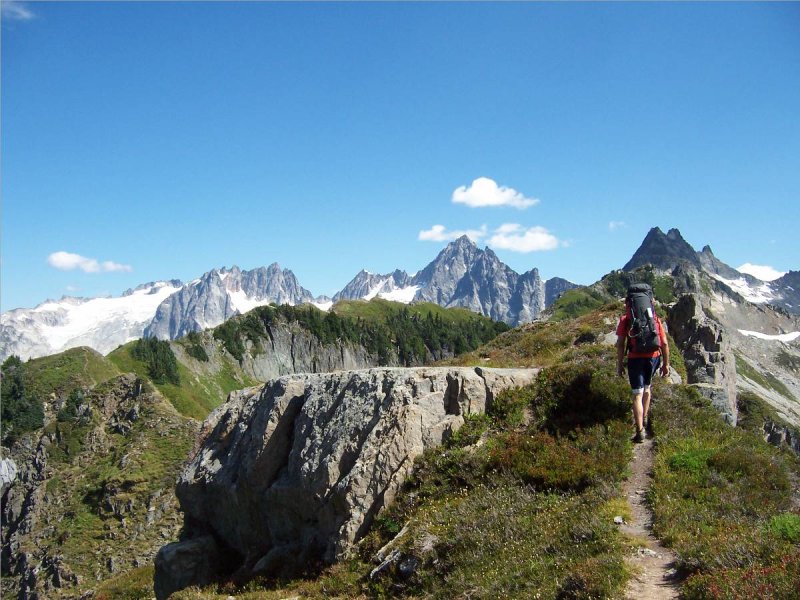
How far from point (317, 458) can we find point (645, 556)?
819 cm

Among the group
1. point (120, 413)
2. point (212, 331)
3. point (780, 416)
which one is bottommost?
point (780, 416)

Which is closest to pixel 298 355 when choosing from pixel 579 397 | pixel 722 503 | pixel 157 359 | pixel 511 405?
pixel 157 359

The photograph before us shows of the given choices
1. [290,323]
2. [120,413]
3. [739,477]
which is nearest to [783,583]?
[739,477]

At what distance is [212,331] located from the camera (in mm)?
158375

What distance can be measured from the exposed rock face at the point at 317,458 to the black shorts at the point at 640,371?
10.7ft

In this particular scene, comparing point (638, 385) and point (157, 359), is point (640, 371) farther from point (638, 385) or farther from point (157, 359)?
point (157, 359)

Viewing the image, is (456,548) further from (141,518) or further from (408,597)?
(141,518)

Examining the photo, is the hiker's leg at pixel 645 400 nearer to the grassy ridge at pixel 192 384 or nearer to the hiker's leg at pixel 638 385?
the hiker's leg at pixel 638 385

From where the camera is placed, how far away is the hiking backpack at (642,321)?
12930mm

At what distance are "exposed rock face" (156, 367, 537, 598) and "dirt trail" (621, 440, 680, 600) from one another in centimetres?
453

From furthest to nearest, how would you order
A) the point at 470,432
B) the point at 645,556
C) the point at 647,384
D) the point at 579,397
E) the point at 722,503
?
the point at 579,397 → the point at 470,432 → the point at 647,384 → the point at 722,503 → the point at 645,556

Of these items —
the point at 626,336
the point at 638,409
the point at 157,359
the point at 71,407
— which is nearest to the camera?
the point at 638,409

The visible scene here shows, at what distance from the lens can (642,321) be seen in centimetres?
1318

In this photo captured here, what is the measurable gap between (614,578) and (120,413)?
3692 inches
